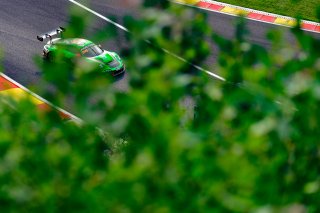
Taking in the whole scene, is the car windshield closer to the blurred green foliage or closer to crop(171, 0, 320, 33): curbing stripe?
crop(171, 0, 320, 33): curbing stripe

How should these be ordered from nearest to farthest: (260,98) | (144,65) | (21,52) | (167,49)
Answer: (260,98), (144,65), (167,49), (21,52)

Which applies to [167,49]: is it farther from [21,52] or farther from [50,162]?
[21,52]

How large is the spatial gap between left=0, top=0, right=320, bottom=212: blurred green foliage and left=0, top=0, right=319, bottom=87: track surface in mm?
15955

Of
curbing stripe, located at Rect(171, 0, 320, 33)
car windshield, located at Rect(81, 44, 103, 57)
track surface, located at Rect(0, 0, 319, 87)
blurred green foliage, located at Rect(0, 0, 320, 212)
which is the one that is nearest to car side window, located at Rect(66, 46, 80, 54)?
blurred green foliage, located at Rect(0, 0, 320, 212)

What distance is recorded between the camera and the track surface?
2164 centimetres

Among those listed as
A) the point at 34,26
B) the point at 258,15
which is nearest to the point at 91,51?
the point at 34,26

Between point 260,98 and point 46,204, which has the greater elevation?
point 260,98

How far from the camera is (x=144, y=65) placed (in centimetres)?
480

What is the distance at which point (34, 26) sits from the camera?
2425 cm

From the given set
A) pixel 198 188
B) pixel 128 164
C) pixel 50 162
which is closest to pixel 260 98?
pixel 198 188

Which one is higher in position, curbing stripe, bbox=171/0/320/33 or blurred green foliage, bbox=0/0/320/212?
blurred green foliage, bbox=0/0/320/212

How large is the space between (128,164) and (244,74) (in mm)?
1264

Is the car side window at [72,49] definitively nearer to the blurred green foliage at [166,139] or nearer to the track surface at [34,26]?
the blurred green foliage at [166,139]

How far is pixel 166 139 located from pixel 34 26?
825 inches
